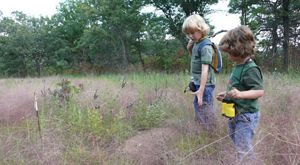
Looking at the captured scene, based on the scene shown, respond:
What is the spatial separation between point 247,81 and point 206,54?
84 centimetres

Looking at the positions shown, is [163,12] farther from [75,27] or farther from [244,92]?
[244,92]

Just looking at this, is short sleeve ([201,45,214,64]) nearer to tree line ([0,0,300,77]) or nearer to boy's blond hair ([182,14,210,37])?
boy's blond hair ([182,14,210,37])

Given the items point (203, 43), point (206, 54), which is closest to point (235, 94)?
point (206, 54)

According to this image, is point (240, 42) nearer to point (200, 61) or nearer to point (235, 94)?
point (235, 94)

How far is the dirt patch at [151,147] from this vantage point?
2.81m

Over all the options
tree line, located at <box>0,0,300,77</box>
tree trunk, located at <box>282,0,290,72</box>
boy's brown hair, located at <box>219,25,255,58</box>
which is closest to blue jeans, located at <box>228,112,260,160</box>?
boy's brown hair, located at <box>219,25,255,58</box>

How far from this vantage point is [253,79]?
232 cm

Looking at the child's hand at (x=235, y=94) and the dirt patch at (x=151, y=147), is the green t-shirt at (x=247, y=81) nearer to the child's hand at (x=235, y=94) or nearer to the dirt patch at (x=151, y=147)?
the child's hand at (x=235, y=94)

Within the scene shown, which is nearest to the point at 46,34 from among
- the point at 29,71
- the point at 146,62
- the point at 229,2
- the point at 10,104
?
the point at 29,71

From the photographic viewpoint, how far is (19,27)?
29250 millimetres

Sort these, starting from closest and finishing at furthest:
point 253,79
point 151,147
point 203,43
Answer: point 253,79, point 151,147, point 203,43

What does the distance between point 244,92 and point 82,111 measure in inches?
94.8

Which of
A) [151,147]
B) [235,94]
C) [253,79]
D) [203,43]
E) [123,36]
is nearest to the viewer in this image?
[235,94]

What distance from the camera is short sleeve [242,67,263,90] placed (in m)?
2.32
